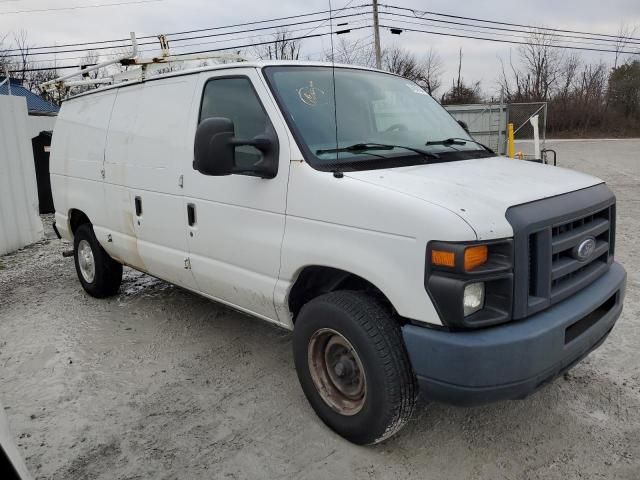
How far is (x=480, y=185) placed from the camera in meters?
2.70

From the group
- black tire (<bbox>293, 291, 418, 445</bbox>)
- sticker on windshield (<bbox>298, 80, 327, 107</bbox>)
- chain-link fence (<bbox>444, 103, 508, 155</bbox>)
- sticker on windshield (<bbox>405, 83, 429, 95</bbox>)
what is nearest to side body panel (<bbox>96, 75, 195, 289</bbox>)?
sticker on windshield (<bbox>298, 80, 327, 107</bbox>)

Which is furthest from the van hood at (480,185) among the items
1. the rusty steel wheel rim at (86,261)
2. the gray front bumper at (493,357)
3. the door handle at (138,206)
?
the rusty steel wheel rim at (86,261)

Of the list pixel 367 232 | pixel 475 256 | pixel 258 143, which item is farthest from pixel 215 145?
pixel 475 256

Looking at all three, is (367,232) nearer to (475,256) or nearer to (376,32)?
(475,256)

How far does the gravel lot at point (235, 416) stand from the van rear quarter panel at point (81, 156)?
1210mm

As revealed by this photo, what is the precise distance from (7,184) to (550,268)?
781 cm

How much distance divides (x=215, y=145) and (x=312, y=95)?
31.0 inches

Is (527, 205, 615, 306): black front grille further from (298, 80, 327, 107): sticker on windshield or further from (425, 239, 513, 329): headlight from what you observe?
(298, 80, 327, 107): sticker on windshield

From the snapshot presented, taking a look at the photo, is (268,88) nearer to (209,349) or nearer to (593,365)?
(209,349)

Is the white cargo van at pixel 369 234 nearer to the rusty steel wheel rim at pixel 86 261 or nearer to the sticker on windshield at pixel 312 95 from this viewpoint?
the sticker on windshield at pixel 312 95

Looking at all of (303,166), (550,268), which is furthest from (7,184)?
(550,268)

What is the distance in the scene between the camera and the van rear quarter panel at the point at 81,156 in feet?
16.2

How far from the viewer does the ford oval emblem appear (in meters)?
2.74

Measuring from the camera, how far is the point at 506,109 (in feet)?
51.3
